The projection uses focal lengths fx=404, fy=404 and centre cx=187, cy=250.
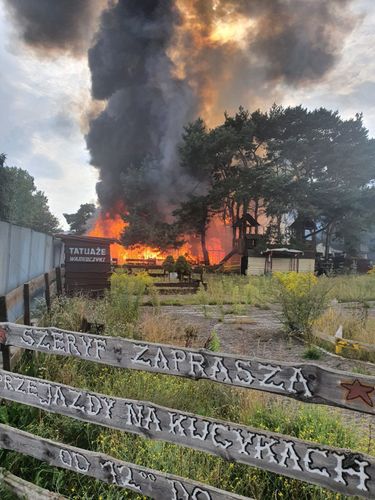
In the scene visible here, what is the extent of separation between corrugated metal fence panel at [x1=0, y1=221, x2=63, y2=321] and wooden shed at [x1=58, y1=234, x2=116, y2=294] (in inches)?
84.8

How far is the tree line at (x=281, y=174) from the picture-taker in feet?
126

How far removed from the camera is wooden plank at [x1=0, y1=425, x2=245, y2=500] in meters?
2.76

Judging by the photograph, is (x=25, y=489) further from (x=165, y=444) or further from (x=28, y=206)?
(x=28, y=206)

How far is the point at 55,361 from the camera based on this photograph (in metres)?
5.72

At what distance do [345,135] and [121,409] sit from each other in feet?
145

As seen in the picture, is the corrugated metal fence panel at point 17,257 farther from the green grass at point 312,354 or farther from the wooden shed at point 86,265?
the green grass at point 312,354

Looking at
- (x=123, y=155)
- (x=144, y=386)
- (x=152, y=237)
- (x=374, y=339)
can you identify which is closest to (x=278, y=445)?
(x=144, y=386)

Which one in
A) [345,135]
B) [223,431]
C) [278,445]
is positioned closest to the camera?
[278,445]

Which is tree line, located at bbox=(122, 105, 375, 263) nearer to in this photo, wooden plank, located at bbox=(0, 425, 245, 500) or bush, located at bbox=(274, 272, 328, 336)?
bush, located at bbox=(274, 272, 328, 336)

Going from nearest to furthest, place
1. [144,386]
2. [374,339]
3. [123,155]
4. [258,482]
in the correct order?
[258,482], [144,386], [374,339], [123,155]

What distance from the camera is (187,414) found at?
288cm

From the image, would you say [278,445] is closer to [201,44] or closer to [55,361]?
[55,361]

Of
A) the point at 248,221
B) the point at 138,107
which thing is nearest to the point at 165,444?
the point at 248,221

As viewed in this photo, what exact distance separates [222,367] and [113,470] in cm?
123
